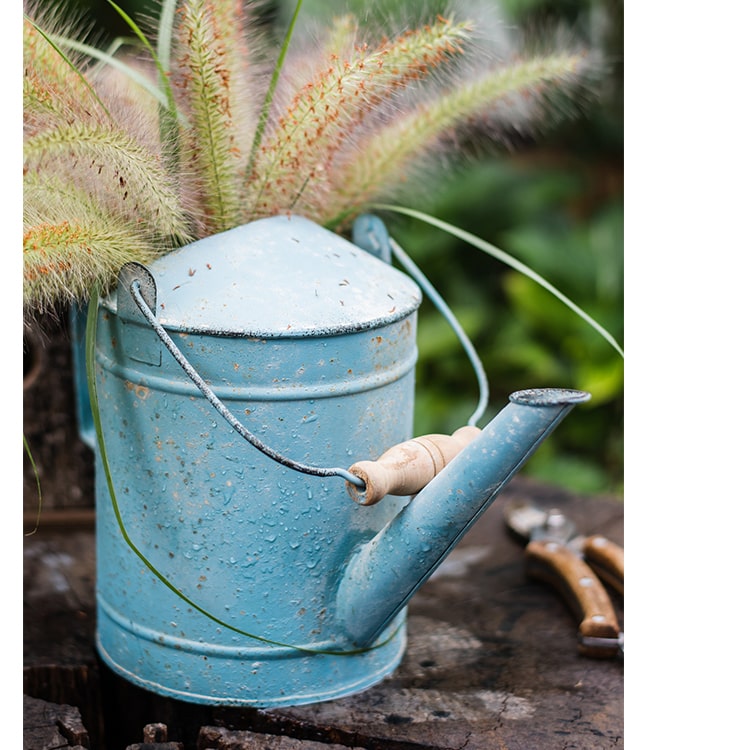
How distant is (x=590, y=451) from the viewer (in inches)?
104

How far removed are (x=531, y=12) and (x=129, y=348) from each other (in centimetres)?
216

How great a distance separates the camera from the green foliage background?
8.22 feet

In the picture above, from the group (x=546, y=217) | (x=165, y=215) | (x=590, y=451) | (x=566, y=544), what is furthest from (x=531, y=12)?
(x=165, y=215)

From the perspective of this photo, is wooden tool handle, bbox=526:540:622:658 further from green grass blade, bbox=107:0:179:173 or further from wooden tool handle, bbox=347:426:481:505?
green grass blade, bbox=107:0:179:173

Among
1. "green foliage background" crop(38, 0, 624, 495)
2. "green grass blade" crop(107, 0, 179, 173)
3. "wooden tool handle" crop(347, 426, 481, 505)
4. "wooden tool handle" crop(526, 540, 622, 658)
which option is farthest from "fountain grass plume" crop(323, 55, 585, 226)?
"green foliage background" crop(38, 0, 624, 495)

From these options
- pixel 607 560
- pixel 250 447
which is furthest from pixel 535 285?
pixel 250 447

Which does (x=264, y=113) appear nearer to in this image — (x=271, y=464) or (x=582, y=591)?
(x=271, y=464)

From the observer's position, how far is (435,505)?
37.8 inches

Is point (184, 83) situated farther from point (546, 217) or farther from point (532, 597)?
point (546, 217)

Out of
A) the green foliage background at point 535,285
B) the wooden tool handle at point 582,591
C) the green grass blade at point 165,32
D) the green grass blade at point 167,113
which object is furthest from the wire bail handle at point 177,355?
the green foliage background at point 535,285

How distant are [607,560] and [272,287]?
610 mm

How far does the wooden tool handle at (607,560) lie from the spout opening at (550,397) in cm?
46

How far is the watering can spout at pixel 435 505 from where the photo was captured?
2.94 ft

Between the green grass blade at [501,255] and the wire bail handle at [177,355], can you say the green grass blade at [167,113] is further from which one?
the green grass blade at [501,255]
